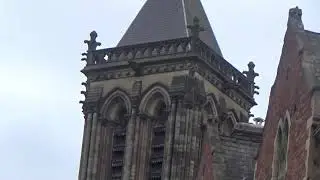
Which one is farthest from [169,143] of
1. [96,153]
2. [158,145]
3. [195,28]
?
[195,28]

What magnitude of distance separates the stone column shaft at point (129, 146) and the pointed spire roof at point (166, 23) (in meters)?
3.48

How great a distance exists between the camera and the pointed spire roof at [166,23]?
48.5 meters

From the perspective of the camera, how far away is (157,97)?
47.4 m

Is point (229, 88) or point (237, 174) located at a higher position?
point (229, 88)

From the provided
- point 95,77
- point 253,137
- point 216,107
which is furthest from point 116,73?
point 253,137

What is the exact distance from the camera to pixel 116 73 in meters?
48.6

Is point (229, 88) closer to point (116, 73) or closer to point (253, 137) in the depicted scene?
point (116, 73)

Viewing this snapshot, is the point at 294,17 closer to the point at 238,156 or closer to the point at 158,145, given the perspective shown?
the point at 238,156

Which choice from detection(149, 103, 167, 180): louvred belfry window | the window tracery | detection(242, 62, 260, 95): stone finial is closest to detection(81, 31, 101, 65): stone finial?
the window tracery

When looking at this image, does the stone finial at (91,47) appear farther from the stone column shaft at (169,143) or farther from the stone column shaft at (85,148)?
the stone column shaft at (169,143)

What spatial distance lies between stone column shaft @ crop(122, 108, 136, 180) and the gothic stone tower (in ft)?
0.13

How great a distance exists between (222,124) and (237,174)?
26618 mm

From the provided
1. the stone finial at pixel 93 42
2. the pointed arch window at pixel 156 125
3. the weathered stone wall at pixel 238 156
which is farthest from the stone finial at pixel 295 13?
the stone finial at pixel 93 42

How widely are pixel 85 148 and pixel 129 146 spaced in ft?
8.03
